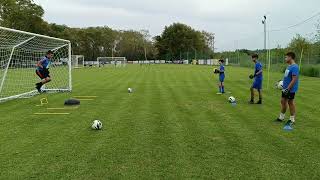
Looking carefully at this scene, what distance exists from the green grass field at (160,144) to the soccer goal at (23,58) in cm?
457

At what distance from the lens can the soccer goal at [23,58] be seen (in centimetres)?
1822

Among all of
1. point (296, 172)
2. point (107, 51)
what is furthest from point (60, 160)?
point (107, 51)

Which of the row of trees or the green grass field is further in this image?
the row of trees

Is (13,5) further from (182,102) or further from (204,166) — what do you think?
(204,166)

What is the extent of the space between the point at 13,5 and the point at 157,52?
55149mm

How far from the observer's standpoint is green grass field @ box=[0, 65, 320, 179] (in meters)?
6.70

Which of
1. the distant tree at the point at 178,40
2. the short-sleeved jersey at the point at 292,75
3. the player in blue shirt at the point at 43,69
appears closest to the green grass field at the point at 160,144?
the short-sleeved jersey at the point at 292,75

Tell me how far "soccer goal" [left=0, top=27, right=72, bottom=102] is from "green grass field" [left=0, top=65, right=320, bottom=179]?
4.57 m

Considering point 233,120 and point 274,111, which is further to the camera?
point 274,111

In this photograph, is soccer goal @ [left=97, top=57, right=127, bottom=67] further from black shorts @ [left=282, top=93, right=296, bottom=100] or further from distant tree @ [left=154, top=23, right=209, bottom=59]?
black shorts @ [left=282, top=93, right=296, bottom=100]

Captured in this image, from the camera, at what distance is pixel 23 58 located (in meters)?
25.0

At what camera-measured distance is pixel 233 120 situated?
11.8m

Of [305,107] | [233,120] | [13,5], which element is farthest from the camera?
[13,5]

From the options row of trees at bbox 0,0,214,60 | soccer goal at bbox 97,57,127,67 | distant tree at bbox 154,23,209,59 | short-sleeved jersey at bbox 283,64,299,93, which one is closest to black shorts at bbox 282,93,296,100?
short-sleeved jersey at bbox 283,64,299,93
